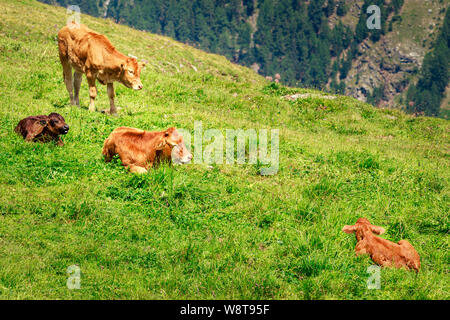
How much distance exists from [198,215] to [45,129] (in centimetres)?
554

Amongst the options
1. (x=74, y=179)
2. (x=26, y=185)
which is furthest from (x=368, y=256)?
(x=26, y=185)

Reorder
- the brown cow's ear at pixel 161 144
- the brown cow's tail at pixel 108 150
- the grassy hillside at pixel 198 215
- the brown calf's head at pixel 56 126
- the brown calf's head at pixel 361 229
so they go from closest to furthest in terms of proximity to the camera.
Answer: the grassy hillside at pixel 198 215, the brown calf's head at pixel 361 229, the brown cow's ear at pixel 161 144, the brown cow's tail at pixel 108 150, the brown calf's head at pixel 56 126

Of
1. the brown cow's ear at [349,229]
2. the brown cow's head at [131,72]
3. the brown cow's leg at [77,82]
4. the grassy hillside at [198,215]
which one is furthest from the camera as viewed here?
the brown cow's leg at [77,82]

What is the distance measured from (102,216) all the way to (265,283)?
12.6 ft

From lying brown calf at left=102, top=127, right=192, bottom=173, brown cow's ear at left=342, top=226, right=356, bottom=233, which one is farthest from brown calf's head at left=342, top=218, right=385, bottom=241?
lying brown calf at left=102, top=127, right=192, bottom=173

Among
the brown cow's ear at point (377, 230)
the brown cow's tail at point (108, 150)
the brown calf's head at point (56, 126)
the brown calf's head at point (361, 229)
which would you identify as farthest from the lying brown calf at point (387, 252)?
the brown calf's head at point (56, 126)

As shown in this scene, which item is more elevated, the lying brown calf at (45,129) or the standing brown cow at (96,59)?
the standing brown cow at (96,59)

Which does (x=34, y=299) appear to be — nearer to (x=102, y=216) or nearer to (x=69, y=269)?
(x=69, y=269)

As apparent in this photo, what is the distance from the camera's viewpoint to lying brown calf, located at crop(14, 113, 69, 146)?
1140 centimetres

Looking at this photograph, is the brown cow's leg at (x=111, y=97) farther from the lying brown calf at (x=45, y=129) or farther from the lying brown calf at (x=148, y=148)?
the lying brown calf at (x=148, y=148)

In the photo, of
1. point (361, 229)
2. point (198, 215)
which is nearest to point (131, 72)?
Result: point (198, 215)

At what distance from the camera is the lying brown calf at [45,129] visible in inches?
449

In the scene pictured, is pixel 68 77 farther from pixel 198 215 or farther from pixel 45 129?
pixel 198 215

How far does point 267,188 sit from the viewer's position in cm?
1083
